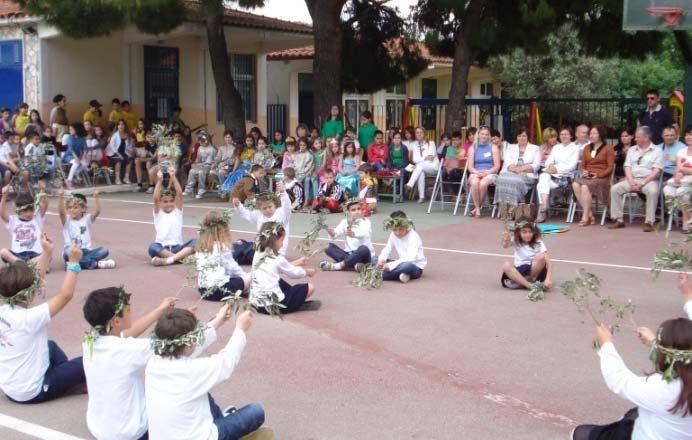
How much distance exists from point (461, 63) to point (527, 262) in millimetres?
9170

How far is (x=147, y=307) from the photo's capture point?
889 centimetres

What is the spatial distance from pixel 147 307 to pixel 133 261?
269 centimetres

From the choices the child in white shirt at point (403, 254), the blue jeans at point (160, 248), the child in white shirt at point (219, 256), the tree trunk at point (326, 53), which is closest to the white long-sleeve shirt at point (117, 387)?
the child in white shirt at point (219, 256)

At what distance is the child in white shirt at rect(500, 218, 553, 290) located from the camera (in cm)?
951

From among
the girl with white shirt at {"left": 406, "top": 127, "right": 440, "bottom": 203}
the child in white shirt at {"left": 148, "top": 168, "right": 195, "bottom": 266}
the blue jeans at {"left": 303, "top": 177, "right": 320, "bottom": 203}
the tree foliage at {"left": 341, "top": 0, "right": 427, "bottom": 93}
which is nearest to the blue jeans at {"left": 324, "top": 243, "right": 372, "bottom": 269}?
the child in white shirt at {"left": 148, "top": 168, "right": 195, "bottom": 266}

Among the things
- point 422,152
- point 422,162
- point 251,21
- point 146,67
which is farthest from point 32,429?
point 251,21

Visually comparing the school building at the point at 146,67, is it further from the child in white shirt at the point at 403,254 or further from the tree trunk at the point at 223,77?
the child in white shirt at the point at 403,254

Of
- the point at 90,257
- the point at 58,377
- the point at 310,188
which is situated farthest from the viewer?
the point at 310,188

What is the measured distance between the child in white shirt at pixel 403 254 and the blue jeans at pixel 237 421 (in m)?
4.92

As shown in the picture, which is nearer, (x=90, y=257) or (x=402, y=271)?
(x=402, y=271)

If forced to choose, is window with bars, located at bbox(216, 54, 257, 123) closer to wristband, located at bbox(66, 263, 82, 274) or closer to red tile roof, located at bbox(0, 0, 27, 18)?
red tile roof, located at bbox(0, 0, 27, 18)

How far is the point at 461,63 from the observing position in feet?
59.6

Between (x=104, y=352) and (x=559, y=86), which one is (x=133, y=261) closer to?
(x=104, y=352)

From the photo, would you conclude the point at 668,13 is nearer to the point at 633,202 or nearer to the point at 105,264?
the point at 633,202
